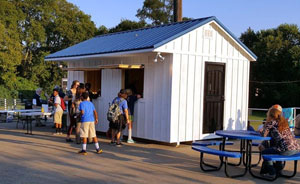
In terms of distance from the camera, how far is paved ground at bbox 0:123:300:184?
270 inches

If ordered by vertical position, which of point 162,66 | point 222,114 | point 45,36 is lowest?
point 222,114

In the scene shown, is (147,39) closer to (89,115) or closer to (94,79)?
(89,115)

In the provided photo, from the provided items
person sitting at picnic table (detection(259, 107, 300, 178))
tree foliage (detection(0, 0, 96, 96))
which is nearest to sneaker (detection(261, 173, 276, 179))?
person sitting at picnic table (detection(259, 107, 300, 178))

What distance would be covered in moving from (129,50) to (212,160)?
3.94 meters

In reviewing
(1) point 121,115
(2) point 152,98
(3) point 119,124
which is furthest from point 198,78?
(3) point 119,124

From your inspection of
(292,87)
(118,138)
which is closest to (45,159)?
(118,138)

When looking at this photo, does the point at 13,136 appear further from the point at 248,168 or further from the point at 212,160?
the point at 248,168

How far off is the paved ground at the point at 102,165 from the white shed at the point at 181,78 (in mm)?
837

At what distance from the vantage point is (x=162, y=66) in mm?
10562

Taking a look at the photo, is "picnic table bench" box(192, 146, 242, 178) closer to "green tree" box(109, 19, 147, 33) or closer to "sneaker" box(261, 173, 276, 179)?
"sneaker" box(261, 173, 276, 179)

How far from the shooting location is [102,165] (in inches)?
314

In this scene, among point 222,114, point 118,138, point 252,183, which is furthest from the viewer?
point 222,114

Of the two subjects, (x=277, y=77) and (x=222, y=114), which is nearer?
(x=222, y=114)

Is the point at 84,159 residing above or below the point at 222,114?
below
